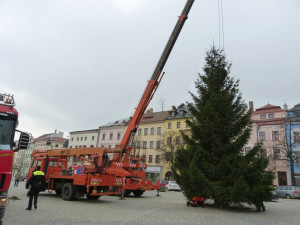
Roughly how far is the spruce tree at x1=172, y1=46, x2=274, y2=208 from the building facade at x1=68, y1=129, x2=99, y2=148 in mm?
50507

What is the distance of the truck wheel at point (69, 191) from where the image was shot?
42.8 ft

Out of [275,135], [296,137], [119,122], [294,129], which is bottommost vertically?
[296,137]

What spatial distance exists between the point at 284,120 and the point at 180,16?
30182mm

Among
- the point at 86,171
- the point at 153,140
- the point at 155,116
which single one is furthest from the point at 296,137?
the point at 86,171

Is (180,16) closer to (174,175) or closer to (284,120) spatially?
(174,175)

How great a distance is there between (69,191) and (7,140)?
7505 mm

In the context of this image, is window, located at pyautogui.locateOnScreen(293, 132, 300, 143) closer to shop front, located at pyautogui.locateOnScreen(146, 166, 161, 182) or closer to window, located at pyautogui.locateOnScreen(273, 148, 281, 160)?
window, located at pyautogui.locateOnScreen(273, 148, 281, 160)

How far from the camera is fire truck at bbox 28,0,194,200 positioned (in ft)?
42.5

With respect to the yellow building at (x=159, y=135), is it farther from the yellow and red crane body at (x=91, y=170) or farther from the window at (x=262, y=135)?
the yellow and red crane body at (x=91, y=170)

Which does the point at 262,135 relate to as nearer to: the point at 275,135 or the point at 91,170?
the point at 275,135

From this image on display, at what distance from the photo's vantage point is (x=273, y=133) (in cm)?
3978

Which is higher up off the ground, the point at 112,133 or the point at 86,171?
the point at 112,133

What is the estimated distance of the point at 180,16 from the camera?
53.9ft

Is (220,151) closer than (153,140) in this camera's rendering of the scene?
Yes
